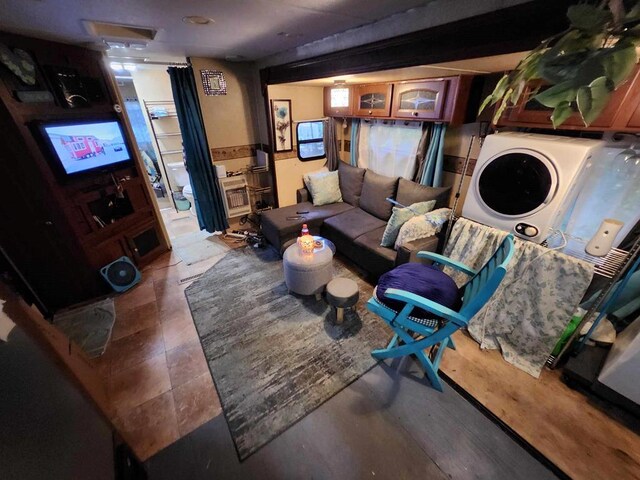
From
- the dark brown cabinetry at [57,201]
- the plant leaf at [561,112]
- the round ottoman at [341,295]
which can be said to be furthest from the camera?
the round ottoman at [341,295]

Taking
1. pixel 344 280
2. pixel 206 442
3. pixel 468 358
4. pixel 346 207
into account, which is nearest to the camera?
pixel 206 442

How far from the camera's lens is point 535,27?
3.19ft

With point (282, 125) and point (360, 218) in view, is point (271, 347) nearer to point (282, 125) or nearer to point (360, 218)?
point (360, 218)

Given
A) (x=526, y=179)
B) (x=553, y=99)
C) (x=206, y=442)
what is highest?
(x=553, y=99)

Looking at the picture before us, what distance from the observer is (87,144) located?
2.25 metres

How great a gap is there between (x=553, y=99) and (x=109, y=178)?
334 cm

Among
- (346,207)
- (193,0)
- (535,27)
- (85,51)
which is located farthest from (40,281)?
(535,27)

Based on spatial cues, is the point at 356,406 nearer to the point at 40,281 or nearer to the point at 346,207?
the point at 346,207

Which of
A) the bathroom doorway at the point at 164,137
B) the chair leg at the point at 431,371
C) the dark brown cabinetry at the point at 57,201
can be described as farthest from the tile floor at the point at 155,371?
the bathroom doorway at the point at 164,137

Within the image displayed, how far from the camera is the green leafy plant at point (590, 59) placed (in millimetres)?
585

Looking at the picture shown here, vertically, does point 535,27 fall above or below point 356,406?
above

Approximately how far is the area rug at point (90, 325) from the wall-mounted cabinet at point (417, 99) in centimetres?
335

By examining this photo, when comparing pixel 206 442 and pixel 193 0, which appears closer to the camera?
pixel 193 0

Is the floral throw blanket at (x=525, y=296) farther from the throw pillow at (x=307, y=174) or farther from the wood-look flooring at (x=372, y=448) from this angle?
the throw pillow at (x=307, y=174)
